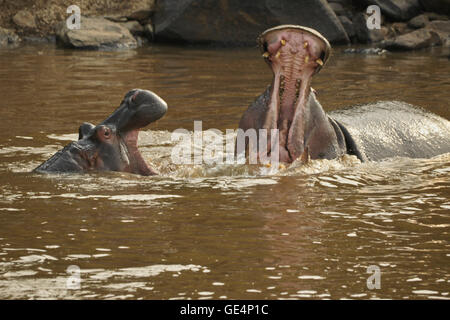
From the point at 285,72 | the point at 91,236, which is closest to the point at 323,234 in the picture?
the point at 91,236

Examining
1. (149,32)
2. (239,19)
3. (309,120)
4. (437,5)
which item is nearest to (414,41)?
(437,5)

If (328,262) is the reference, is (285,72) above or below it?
above

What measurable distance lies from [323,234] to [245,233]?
1.13 feet

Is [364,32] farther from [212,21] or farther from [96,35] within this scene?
[96,35]

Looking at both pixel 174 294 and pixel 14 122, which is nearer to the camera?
pixel 174 294

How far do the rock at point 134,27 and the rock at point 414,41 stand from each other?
4476mm

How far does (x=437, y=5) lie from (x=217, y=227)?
1300 cm

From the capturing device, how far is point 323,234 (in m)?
3.93

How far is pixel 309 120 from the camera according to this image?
5328 mm

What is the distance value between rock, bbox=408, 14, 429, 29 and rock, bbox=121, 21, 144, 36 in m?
4.90

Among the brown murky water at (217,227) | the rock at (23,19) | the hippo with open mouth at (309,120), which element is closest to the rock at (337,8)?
the rock at (23,19)

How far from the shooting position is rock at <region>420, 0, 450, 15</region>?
52.4 feet

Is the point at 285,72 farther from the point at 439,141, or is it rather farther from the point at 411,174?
the point at 439,141
